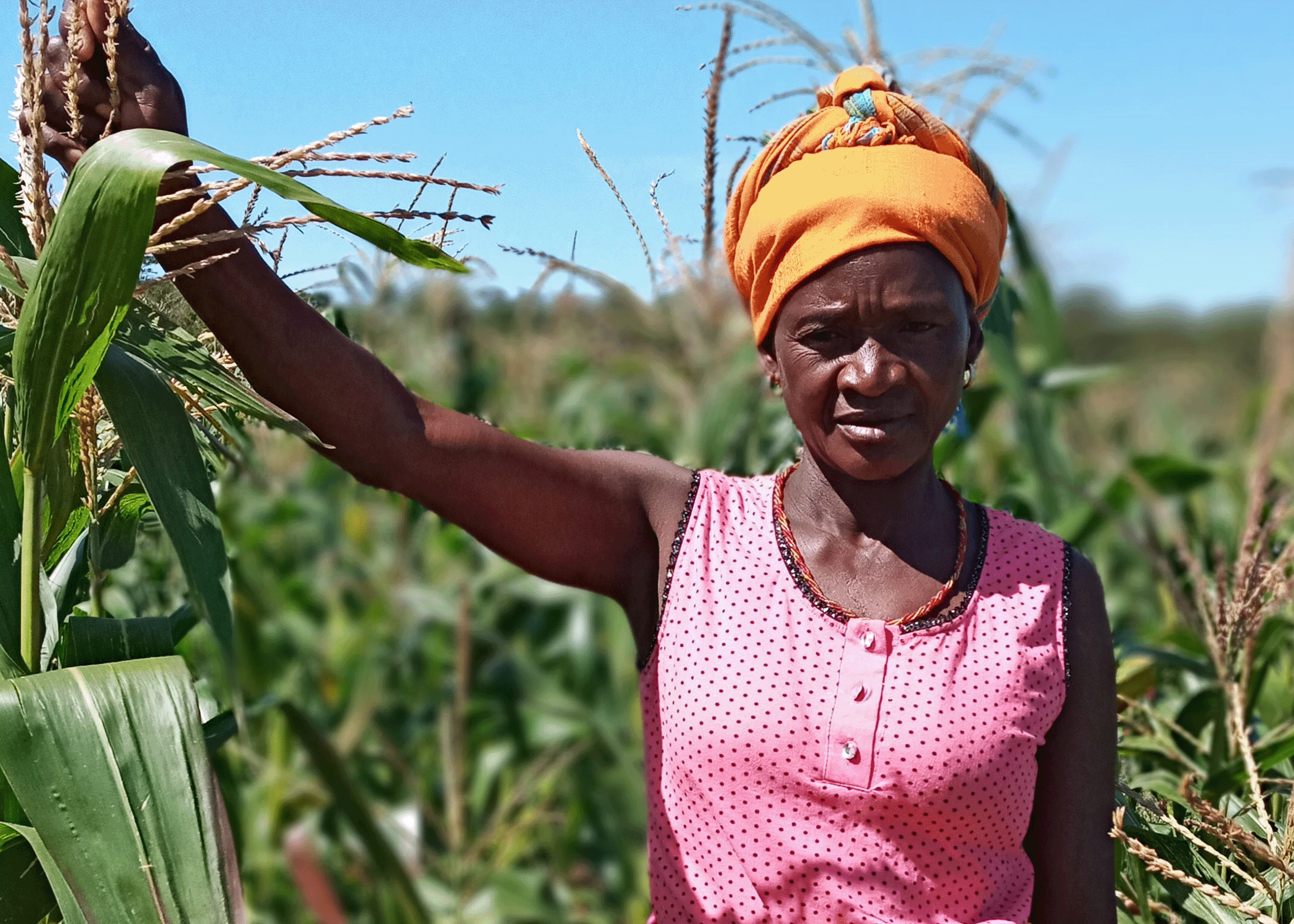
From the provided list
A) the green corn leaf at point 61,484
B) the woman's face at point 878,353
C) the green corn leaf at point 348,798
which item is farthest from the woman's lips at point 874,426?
the green corn leaf at point 61,484

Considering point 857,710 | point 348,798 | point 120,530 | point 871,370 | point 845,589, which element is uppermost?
point 871,370

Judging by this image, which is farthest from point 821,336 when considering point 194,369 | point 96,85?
point 96,85

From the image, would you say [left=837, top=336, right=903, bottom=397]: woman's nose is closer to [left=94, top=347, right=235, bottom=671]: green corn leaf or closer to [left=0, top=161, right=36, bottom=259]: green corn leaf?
[left=94, top=347, right=235, bottom=671]: green corn leaf

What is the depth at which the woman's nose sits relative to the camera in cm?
131

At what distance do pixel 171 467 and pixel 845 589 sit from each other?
2.40 feet

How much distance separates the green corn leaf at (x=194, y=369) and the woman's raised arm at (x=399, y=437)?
0.03 meters

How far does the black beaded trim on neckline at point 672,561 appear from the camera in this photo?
1.45m

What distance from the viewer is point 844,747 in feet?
4.34

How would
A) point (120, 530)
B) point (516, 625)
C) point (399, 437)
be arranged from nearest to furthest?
point (399, 437) < point (120, 530) < point (516, 625)

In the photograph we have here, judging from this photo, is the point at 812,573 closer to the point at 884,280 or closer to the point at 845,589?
the point at 845,589

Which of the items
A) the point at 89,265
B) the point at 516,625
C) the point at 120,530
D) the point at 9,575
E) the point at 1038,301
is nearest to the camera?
the point at 89,265

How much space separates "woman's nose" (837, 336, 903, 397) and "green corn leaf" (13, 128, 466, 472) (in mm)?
556

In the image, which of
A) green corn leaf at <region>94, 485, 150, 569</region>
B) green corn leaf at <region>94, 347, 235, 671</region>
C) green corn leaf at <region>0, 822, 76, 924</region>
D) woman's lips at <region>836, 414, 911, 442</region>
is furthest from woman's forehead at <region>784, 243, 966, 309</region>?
green corn leaf at <region>0, 822, 76, 924</region>

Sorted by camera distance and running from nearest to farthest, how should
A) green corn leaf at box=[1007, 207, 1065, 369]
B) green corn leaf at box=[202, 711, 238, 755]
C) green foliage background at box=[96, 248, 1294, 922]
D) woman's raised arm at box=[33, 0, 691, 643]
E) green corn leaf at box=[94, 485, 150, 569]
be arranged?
1. woman's raised arm at box=[33, 0, 691, 643]
2. green corn leaf at box=[202, 711, 238, 755]
3. green corn leaf at box=[94, 485, 150, 569]
4. green foliage background at box=[96, 248, 1294, 922]
5. green corn leaf at box=[1007, 207, 1065, 369]
